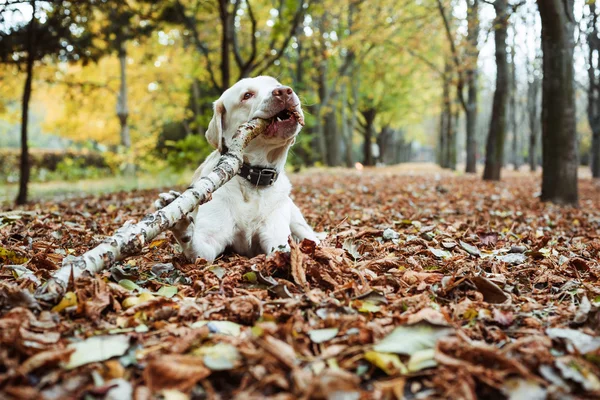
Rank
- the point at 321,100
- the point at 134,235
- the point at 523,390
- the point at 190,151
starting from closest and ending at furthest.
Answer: the point at 523,390 → the point at 134,235 → the point at 190,151 → the point at 321,100

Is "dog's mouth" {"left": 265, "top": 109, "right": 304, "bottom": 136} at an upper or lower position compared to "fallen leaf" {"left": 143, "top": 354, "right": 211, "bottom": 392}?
upper

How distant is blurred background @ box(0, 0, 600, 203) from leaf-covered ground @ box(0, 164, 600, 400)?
97.9 inches

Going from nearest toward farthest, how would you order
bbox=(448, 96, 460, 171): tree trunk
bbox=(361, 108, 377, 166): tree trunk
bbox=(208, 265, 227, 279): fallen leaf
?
bbox=(208, 265, 227, 279): fallen leaf
bbox=(448, 96, 460, 171): tree trunk
bbox=(361, 108, 377, 166): tree trunk

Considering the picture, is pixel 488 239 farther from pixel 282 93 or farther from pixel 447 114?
pixel 447 114

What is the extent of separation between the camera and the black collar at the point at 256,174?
335 centimetres

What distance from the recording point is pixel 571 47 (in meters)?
7.28

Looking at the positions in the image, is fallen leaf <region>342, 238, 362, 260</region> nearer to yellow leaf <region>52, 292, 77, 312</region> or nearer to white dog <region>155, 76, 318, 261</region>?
white dog <region>155, 76, 318, 261</region>

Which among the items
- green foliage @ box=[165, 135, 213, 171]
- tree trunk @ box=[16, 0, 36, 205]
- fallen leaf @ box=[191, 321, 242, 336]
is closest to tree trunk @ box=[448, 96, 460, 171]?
green foliage @ box=[165, 135, 213, 171]

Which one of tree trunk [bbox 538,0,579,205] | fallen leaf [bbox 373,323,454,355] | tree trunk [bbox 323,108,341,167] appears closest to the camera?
fallen leaf [bbox 373,323,454,355]

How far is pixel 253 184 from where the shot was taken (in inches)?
134

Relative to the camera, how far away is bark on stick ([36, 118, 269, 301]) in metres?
2.09

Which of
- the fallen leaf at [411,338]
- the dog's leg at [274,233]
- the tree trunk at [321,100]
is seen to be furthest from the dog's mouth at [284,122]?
the tree trunk at [321,100]

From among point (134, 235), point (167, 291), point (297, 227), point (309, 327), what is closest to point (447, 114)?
point (297, 227)

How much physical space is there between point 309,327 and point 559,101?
7.17 meters
